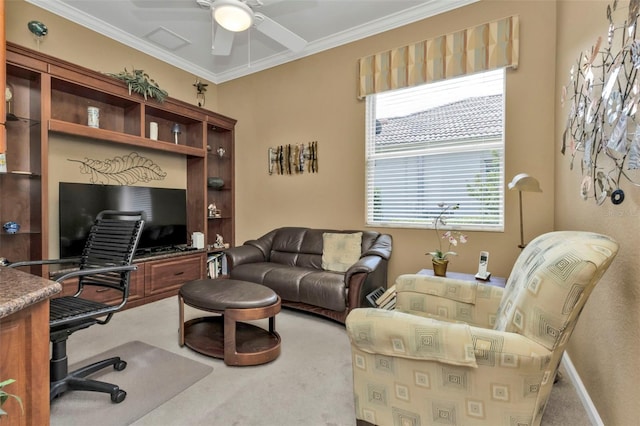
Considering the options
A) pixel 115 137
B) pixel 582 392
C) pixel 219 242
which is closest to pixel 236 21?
pixel 115 137

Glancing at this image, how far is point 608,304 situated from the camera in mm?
1492

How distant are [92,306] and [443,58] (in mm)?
3652

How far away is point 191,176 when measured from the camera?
14.3 ft

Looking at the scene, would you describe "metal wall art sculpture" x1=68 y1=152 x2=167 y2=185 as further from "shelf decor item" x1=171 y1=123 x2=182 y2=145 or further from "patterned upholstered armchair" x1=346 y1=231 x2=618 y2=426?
"patterned upholstered armchair" x1=346 y1=231 x2=618 y2=426

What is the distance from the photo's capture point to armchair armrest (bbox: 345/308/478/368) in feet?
3.79

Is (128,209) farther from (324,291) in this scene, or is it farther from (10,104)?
(324,291)

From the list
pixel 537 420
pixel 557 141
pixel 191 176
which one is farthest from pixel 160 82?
pixel 537 420

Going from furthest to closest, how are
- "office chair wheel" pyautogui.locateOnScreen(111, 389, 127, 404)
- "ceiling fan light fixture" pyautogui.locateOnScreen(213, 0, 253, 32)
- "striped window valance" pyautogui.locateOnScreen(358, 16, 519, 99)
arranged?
"striped window valance" pyautogui.locateOnScreen(358, 16, 519, 99) → "ceiling fan light fixture" pyautogui.locateOnScreen(213, 0, 253, 32) → "office chair wheel" pyautogui.locateOnScreen(111, 389, 127, 404)

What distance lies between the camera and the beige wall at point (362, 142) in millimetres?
1446

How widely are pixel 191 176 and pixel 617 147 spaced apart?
4.42 meters

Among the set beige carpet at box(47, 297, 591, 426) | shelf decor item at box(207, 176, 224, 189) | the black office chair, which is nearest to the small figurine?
shelf decor item at box(207, 176, 224, 189)

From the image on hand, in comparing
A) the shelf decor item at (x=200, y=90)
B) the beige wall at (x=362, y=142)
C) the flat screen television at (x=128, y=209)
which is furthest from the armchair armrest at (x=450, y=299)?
the shelf decor item at (x=200, y=90)

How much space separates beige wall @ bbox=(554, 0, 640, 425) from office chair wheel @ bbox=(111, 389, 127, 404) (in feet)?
8.08

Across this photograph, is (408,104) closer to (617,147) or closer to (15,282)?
(617,147)
